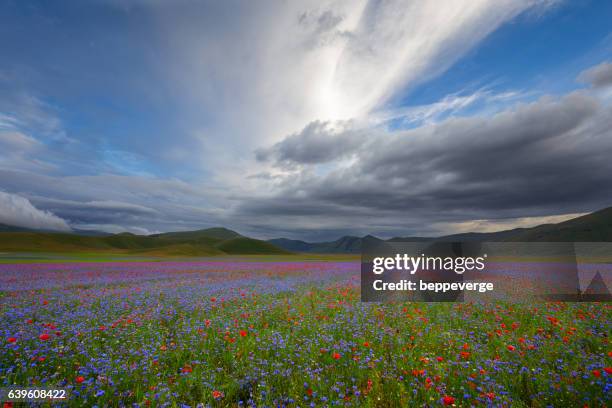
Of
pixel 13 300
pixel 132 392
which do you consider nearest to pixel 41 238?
pixel 13 300

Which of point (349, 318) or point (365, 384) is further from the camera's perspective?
point (349, 318)

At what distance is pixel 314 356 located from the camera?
5.50 m

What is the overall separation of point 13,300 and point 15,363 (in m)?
8.59

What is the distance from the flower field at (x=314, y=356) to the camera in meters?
4.11

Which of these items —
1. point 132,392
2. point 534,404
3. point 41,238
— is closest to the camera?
point 534,404

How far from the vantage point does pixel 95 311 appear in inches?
356

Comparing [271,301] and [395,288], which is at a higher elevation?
[395,288]

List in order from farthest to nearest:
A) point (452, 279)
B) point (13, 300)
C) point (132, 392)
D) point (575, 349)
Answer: point (13, 300), point (452, 279), point (575, 349), point (132, 392)

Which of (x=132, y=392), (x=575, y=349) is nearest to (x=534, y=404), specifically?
(x=575, y=349)

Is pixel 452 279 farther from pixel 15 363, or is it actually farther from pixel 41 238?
pixel 41 238

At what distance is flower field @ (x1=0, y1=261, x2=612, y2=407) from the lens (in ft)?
13.5

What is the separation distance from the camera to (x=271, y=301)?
11.0 metres

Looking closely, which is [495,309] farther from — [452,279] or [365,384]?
[365,384]

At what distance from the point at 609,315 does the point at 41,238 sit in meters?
204
